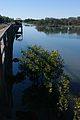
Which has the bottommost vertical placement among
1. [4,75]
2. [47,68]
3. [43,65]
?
[4,75]

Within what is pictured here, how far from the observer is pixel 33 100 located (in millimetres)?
35562

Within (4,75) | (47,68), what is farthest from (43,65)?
(4,75)

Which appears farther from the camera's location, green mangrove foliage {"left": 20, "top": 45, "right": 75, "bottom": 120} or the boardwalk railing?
green mangrove foliage {"left": 20, "top": 45, "right": 75, "bottom": 120}

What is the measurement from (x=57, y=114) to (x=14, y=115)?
446 cm

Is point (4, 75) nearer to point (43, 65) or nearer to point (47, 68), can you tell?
point (43, 65)

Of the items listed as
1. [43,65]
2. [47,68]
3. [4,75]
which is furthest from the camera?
[43,65]

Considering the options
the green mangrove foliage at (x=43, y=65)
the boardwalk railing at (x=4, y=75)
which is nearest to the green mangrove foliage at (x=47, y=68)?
the green mangrove foliage at (x=43, y=65)

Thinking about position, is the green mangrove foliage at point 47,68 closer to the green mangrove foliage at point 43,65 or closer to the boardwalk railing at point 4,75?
the green mangrove foliage at point 43,65

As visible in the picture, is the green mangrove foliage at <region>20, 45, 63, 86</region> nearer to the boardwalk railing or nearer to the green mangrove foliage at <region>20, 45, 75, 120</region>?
the green mangrove foliage at <region>20, 45, 75, 120</region>

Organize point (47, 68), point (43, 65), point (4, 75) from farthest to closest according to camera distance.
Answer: point (43, 65), point (4, 75), point (47, 68)

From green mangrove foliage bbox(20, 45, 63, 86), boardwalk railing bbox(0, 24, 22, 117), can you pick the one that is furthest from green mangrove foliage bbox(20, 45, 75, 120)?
boardwalk railing bbox(0, 24, 22, 117)

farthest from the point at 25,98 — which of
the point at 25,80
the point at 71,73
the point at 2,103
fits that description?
the point at 71,73

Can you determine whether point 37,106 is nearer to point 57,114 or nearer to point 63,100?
point 57,114

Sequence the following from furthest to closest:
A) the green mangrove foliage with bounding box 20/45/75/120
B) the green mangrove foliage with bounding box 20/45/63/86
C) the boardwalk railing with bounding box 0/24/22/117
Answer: the green mangrove foliage with bounding box 20/45/63/86, the green mangrove foliage with bounding box 20/45/75/120, the boardwalk railing with bounding box 0/24/22/117
